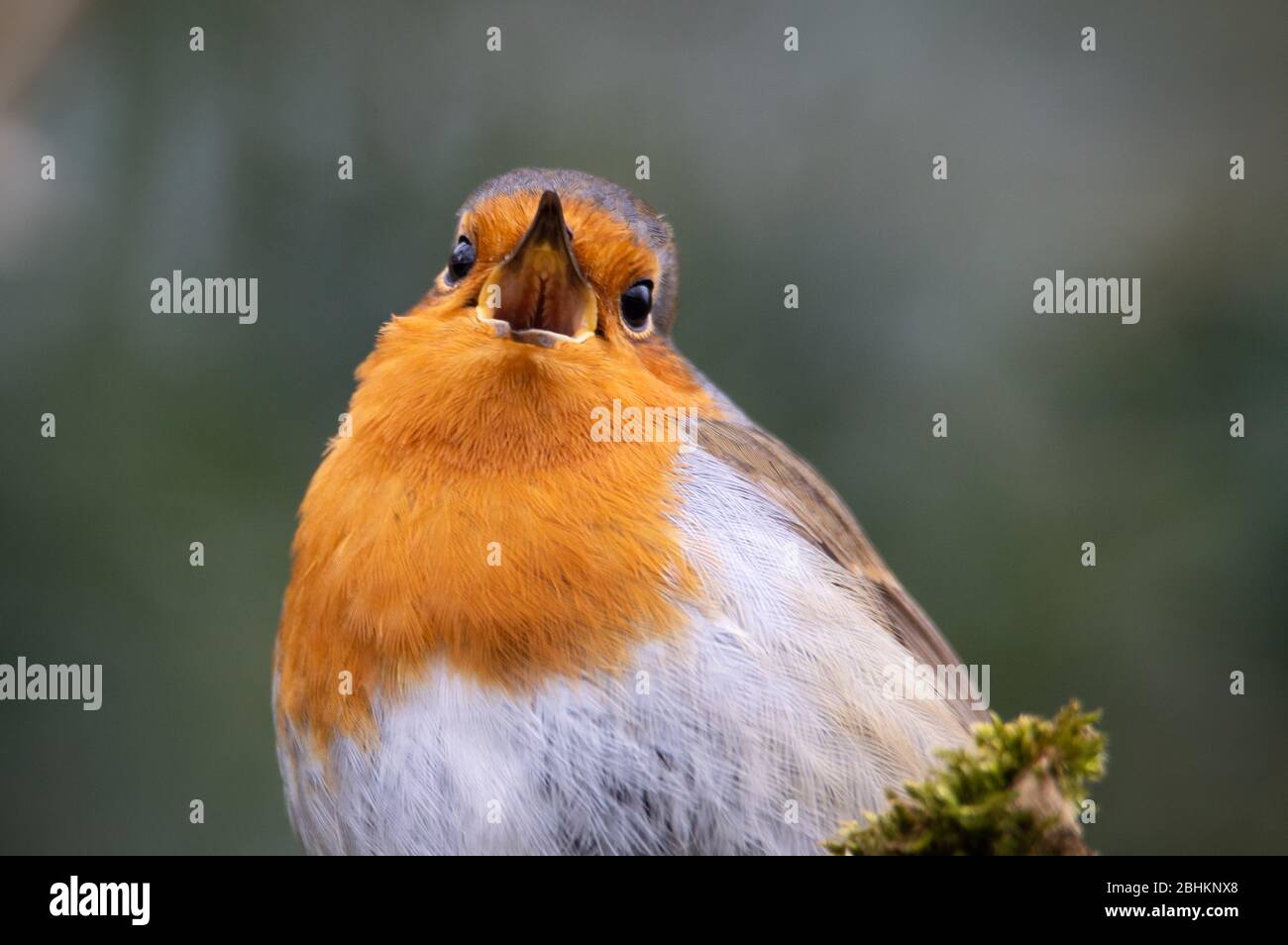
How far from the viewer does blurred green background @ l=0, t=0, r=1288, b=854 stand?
5.88 metres

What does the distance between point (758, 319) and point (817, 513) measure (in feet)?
6.81

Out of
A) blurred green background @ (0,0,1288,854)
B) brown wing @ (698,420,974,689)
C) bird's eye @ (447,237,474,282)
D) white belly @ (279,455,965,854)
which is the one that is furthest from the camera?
blurred green background @ (0,0,1288,854)

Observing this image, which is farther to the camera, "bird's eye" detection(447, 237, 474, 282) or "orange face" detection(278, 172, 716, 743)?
"bird's eye" detection(447, 237, 474, 282)

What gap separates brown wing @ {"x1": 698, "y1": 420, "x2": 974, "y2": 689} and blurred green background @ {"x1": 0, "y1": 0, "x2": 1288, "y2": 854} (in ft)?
4.99

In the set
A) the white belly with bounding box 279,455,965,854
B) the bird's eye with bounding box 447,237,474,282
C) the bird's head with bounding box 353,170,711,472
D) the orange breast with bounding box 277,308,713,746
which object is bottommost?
the white belly with bounding box 279,455,965,854

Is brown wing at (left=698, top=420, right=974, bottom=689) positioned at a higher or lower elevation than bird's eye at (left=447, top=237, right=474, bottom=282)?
lower

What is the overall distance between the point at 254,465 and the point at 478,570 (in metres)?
2.74

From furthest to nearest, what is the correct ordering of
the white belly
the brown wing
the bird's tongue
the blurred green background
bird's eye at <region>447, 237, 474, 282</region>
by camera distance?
the blurred green background, the brown wing, bird's eye at <region>447, 237, 474, 282</region>, the bird's tongue, the white belly

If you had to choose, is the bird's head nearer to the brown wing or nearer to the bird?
the bird

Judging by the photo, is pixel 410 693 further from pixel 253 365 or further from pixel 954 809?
pixel 253 365

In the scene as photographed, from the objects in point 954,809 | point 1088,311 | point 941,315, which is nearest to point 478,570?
point 954,809

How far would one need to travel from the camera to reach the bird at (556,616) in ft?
11.6

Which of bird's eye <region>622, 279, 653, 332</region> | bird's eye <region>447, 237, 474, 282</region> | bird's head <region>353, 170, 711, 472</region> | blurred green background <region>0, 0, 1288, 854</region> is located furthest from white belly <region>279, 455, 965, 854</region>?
blurred green background <region>0, 0, 1288, 854</region>

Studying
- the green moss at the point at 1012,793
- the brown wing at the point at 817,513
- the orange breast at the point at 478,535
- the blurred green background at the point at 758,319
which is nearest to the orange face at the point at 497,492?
the orange breast at the point at 478,535
